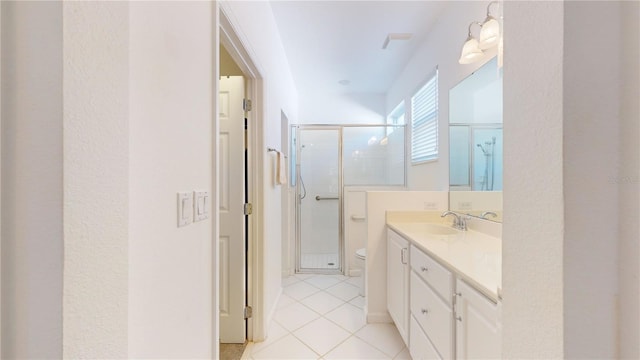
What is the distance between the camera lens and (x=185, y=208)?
88 centimetres

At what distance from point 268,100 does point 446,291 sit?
1.71m

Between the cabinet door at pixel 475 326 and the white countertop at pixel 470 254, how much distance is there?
0.04 meters

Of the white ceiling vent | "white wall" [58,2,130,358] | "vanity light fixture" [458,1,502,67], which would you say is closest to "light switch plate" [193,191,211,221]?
"white wall" [58,2,130,358]

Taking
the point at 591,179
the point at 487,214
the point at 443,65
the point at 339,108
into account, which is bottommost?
the point at 487,214

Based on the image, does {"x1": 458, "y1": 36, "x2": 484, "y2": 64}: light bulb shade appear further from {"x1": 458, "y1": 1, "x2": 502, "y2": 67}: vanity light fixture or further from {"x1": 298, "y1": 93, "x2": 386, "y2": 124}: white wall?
{"x1": 298, "y1": 93, "x2": 386, "y2": 124}: white wall

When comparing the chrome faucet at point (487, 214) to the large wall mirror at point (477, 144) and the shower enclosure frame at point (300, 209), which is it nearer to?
the large wall mirror at point (477, 144)

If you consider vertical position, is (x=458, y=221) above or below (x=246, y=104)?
below

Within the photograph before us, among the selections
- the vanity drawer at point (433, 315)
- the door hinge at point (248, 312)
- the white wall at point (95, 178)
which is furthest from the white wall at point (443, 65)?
the white wall at point (95, 178)

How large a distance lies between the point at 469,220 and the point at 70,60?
2.14m

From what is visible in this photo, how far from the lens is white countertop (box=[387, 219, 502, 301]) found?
36.6 inches

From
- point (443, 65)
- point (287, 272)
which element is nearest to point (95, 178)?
point (443, 65)
